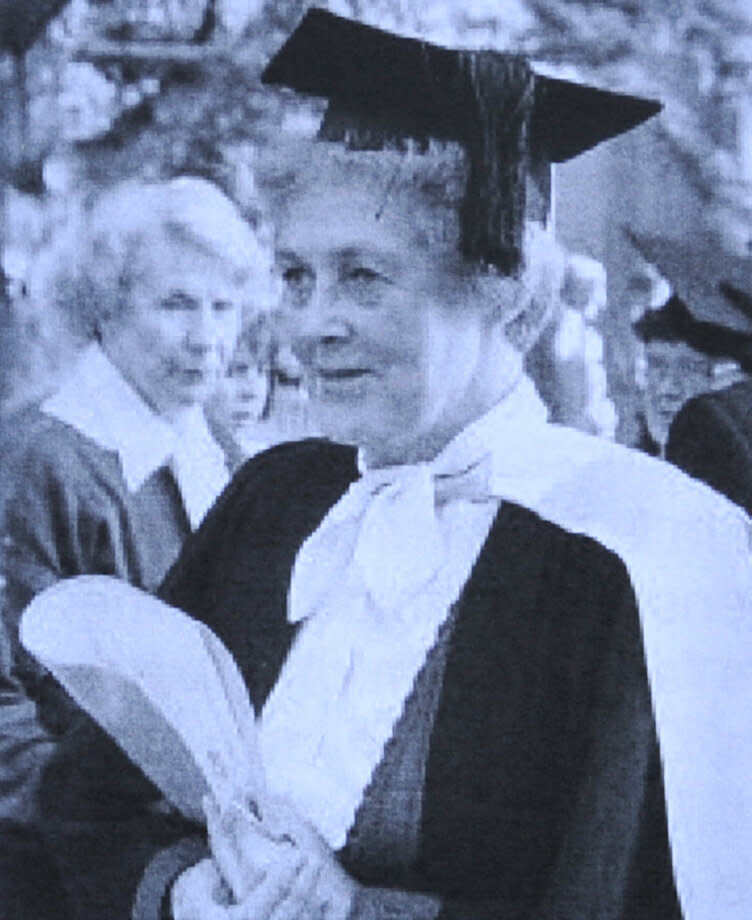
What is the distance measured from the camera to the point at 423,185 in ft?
6.41

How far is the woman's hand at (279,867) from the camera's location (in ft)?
5.96

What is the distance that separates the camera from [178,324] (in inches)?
85.0

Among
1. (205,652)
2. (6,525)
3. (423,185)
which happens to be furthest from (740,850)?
(6,525)

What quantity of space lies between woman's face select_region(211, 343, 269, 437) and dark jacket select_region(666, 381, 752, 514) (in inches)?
20.9

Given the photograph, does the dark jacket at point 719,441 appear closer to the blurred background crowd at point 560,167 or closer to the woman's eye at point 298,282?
the blurred background crowd at point 560,167

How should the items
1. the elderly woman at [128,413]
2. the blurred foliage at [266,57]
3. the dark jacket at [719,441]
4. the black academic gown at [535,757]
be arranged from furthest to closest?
the elderly woman at [128,413] → the blurred foliage at [266,57] → the dark jacket at [719,441] → the black academic gown at [535,757]

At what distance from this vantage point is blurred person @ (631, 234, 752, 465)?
198 cm

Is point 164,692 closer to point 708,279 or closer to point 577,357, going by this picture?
point 577,357

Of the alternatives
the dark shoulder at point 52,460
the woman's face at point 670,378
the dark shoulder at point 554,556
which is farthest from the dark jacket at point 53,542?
the woman's face at point 670,378

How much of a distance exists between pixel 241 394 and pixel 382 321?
0.25m

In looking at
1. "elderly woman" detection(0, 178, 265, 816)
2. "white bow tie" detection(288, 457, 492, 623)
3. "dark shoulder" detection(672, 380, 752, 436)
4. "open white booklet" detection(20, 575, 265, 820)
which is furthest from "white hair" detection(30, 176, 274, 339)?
"dark shoulder" detection(672, 380, 752, 436)

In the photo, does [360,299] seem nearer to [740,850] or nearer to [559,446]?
[559,446]

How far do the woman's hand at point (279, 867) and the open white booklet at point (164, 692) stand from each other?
4 cm

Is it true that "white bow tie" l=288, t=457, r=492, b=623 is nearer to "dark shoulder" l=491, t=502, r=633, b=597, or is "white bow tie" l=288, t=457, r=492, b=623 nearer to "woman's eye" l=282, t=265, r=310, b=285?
"dark shoulder" l=491, t=502, r=633, b=597
